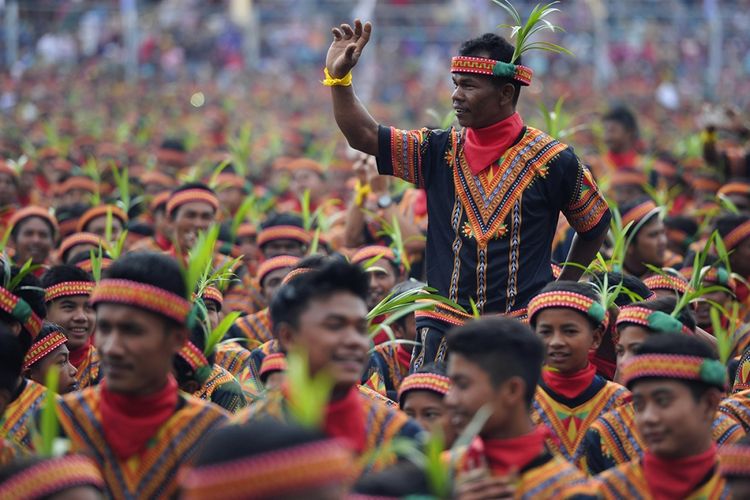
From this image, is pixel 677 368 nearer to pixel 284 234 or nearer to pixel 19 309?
pixel 19 309

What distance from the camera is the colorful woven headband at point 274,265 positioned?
9.28 meters

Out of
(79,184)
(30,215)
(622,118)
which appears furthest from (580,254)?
(79,184)

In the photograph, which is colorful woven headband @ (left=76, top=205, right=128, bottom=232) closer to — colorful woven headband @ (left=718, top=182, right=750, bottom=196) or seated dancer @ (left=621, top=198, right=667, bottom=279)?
seated dancer @ (left=621, top=198, right=667, bottom=279)

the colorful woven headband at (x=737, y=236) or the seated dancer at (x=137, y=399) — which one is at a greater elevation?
the colorful woven headband at (x=737, y=236)

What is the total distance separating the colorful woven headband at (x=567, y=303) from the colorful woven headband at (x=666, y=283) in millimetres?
1417

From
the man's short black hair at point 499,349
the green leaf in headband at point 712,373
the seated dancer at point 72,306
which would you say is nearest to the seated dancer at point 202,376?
the seated dancer at point 72,306

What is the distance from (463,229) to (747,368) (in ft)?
6.23

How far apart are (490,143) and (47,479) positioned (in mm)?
3335

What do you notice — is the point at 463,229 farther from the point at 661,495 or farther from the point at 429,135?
the point at 661,495

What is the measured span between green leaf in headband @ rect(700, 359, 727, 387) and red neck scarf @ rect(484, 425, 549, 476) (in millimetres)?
714

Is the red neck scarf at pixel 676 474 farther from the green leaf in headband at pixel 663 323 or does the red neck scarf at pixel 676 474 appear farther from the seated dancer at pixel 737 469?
the green leaf in headband at pixel 663 323

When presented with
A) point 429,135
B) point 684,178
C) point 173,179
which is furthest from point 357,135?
point 684,178

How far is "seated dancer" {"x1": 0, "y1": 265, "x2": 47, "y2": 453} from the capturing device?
5301 millimetres

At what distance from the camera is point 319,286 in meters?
4.61
